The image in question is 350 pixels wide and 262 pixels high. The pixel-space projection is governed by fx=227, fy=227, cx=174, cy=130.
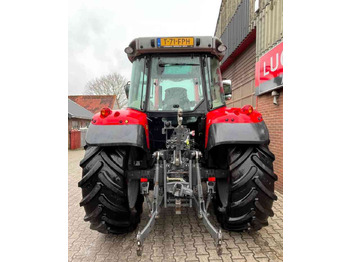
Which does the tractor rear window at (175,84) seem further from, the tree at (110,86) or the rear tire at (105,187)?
the tree at (110,86)

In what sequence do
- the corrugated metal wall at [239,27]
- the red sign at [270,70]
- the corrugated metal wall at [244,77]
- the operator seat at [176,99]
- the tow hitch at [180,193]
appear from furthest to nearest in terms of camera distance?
the corrugated metal wall at [244,77]
the corrugated metal wall at [239,27]
the red sign at [270,70]
the operator seat at [176,99]
the tow hitch at [180,193]

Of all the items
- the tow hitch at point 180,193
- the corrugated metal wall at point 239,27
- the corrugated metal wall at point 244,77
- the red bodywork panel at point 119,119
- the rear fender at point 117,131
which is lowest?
the tow hitch at point 180,193

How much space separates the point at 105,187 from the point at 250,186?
4.88ft

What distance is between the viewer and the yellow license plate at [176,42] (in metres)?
2.71

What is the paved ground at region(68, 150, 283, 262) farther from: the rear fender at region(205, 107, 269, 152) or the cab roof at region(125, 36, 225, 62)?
the cab roof at region(125, 36, 225, 62)

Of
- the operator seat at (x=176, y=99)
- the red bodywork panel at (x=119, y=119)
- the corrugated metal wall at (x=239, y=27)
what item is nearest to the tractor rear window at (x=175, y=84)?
the operator seat at (x=176, y=99)

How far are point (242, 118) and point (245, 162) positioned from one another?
463 mm

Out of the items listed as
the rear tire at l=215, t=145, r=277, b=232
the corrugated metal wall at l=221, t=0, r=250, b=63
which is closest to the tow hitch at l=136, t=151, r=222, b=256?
the rear tire at l=215, t=145, r=277, b=232

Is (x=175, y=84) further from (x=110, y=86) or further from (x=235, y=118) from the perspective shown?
(x=110, y=86)

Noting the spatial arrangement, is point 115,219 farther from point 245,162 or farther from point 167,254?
point 245,162

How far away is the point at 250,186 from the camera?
232 centimetres

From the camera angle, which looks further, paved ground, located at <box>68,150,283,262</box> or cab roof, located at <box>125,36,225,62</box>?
cab roof, located at <box>125,36,225,62</box>

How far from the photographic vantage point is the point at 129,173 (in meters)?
2.52

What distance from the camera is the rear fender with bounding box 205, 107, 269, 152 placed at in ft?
7.51
